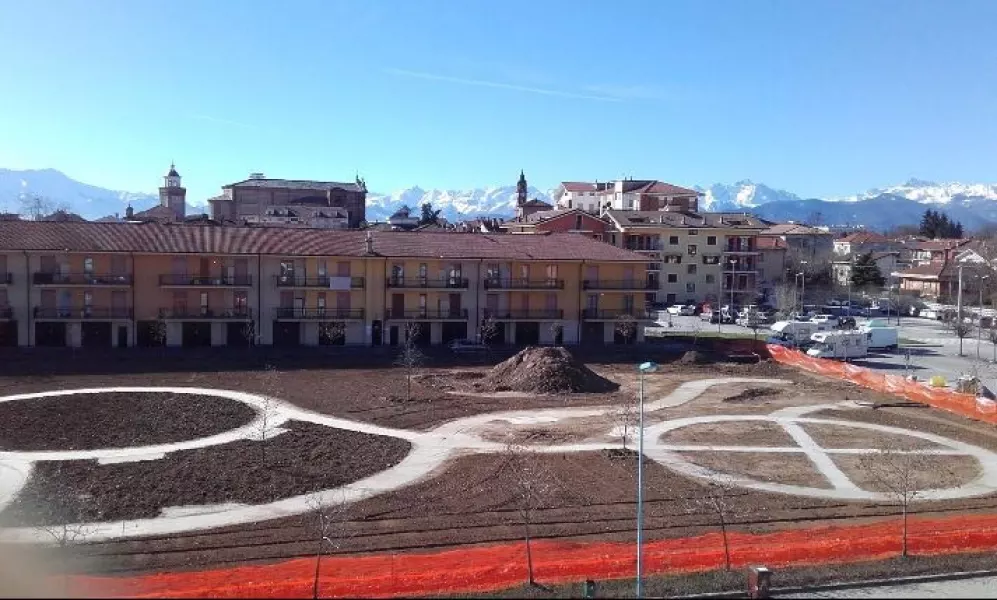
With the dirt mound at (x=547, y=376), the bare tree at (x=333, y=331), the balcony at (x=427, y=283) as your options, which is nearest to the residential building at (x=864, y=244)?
the balcony at (x=427, y=283)

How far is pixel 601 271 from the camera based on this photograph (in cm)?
5784

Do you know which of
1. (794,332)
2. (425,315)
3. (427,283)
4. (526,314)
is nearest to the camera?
(425,315)

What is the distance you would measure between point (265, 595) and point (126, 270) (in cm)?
3982

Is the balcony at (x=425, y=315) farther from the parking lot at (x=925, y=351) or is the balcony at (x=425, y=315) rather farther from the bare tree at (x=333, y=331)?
the parking lot at (x=925, y=351)

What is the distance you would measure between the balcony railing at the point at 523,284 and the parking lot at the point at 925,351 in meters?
12.1

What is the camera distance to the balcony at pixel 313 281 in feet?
172

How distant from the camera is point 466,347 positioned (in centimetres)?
5269

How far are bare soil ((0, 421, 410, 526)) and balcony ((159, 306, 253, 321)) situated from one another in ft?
78.0

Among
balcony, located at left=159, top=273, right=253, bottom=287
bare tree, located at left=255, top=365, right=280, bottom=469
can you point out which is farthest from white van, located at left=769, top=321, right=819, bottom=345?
balcony, located at left=159, top=273, right=253, bottom=287

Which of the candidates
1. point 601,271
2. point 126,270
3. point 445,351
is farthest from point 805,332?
point 126,270

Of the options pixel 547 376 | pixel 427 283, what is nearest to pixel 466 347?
pixel 427 283

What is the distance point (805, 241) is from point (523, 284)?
69402mm

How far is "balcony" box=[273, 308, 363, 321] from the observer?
5209 centimetres

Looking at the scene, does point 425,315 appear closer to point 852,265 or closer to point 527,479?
point 527,479
